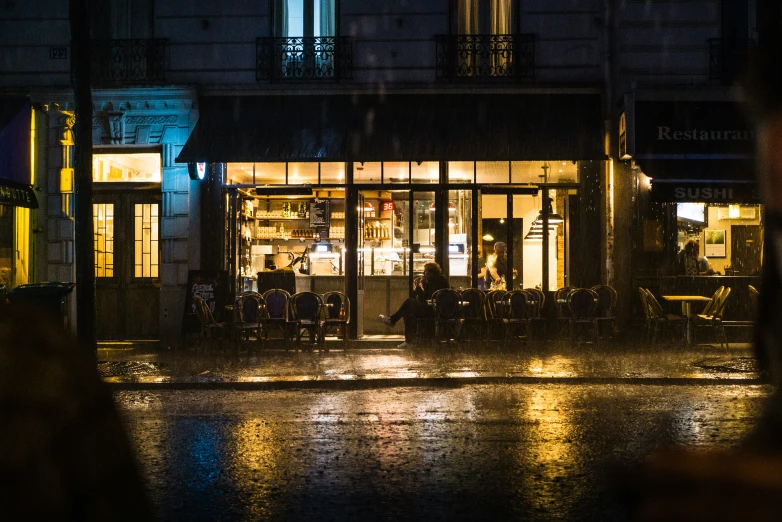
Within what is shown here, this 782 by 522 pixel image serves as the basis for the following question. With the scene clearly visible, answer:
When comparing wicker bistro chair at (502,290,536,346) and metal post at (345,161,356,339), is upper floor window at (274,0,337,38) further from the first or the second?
wicker bistro chair at (502,290,536,346)

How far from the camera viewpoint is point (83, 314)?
460 inches

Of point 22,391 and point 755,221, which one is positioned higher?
point 755,221

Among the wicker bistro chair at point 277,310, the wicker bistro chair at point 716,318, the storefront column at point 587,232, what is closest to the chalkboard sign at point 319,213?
the wicker bistro chair at point 277,310

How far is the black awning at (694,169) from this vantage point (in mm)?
15148

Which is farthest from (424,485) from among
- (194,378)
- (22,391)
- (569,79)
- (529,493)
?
(569,79)

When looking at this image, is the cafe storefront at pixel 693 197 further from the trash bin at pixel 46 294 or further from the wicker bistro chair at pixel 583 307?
the trash bin at pixel 46 294

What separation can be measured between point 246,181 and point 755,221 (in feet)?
32.6

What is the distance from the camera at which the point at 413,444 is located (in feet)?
24.1

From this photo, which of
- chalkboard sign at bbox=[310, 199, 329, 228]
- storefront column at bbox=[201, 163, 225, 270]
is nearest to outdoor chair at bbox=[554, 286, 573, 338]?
chalkboard sign at bbox=[310, 199, 329, 228]

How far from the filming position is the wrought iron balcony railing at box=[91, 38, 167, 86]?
16875 mm

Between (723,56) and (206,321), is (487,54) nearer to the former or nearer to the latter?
(723,56)

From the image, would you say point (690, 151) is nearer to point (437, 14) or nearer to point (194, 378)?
point (437, 14)

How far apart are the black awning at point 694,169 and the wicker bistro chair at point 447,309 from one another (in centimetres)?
403

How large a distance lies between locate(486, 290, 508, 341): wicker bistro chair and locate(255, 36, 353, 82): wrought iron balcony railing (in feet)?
16.7
